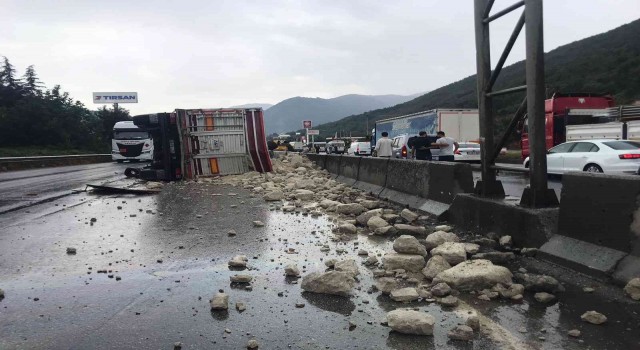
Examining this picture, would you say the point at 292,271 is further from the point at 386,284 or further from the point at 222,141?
the point at 222,141

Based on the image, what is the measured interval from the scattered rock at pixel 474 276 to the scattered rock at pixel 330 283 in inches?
31.6

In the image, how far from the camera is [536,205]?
5.14 meters

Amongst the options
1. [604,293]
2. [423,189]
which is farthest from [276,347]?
[423,189]

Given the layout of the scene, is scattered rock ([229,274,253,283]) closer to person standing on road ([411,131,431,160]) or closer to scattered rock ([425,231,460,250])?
scattered rock ([425,231,460,250])

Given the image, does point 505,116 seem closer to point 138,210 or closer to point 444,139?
point 444,139

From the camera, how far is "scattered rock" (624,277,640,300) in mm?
3535

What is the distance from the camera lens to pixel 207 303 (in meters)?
3.82

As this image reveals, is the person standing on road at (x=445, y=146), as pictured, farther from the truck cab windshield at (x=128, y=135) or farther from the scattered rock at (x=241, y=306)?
Result: the truck cab windshield at (x=128, y=135)

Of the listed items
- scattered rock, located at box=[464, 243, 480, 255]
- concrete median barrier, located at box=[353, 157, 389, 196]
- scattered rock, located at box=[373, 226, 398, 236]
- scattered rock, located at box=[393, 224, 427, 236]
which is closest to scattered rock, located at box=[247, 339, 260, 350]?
scattered rock, located at box=[464, 243, 480, 255]

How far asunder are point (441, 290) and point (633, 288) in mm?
1491

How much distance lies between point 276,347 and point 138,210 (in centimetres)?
Answer: 691

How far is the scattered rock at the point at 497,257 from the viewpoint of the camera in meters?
4.62

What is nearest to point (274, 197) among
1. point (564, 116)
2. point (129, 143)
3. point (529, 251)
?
point (529, 251)

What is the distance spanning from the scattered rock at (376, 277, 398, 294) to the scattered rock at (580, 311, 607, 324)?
1.46m
